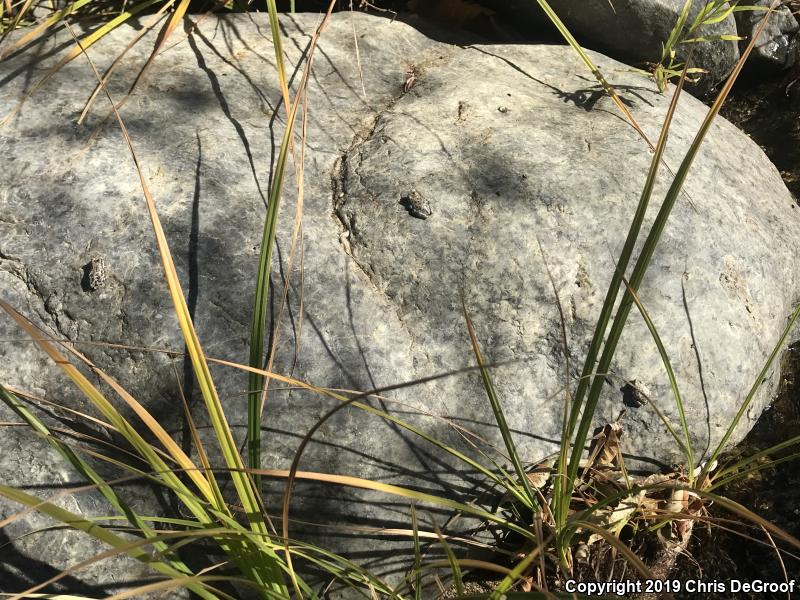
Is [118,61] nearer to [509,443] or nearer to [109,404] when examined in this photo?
[109,404]

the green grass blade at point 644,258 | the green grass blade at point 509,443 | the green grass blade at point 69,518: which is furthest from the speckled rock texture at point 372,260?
the green grass blade at point 69,518

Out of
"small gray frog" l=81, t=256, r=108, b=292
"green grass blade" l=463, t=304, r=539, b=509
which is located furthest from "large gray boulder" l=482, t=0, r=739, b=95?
"small gray frog" l=81, t=256, r=108, b=292

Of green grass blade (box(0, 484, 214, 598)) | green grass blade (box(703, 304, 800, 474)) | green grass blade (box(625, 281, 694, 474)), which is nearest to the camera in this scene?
green grass blade (box(0, 484, 214, 598))

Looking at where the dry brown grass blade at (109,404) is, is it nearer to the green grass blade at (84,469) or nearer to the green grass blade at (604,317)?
the green grass blade at (84,469)

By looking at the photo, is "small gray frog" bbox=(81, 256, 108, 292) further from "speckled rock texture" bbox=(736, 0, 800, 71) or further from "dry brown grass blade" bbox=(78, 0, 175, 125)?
"speckled rock texture" bbox=(736, 0, 800, 71)

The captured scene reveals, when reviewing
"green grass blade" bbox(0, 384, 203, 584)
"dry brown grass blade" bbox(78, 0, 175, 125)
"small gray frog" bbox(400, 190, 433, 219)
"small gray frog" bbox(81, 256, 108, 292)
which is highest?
"dry brown grass blade" bbox(78, 0, 175, 125)

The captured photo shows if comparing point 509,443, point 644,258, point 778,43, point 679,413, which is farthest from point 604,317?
point 778,43

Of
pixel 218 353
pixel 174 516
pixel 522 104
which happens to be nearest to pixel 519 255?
pixel 522 104

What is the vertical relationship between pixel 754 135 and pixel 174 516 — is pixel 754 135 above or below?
above

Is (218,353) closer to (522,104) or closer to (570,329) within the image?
(570,329)
